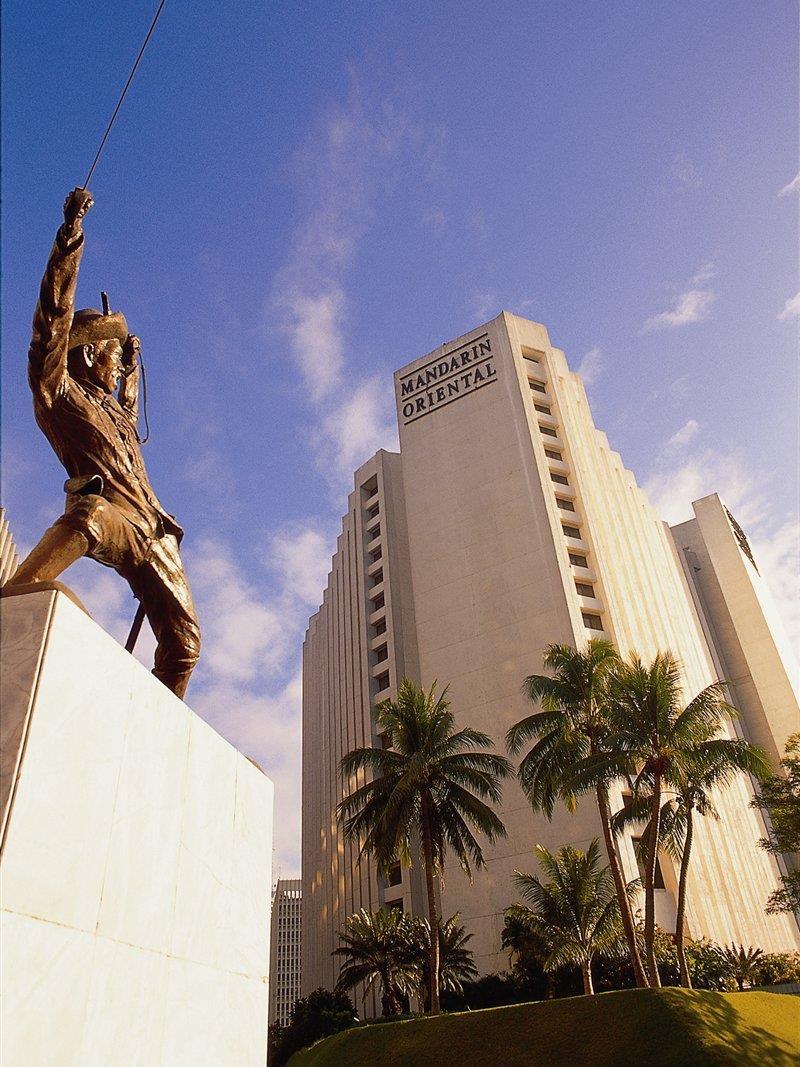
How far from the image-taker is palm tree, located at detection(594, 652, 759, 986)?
22094 mm

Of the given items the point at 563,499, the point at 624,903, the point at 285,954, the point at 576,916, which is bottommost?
the point at 624,903

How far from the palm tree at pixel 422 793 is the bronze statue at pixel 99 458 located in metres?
19.9

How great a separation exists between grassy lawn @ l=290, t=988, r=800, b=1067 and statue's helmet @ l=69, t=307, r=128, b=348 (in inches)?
626

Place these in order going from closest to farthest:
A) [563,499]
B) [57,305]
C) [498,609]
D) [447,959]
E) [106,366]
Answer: [57,305]
[106,366]
[447,959]
[498,609]
[563,499]

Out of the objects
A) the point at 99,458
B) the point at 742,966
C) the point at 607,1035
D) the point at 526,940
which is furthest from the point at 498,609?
the point at 99,458

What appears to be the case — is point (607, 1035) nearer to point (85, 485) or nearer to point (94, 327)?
point (85, 485)

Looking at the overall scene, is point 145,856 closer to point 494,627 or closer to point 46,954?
point 46,954

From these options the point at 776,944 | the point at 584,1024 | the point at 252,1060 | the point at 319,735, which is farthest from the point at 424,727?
the point at 319,735

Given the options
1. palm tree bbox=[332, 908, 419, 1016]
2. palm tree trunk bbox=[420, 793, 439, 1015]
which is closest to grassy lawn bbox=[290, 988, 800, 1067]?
palm tree trunk bbox=[420, 793, 439, 1015]

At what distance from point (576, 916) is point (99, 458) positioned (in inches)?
1219

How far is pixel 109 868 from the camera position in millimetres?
3980

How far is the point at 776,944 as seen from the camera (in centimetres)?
4712

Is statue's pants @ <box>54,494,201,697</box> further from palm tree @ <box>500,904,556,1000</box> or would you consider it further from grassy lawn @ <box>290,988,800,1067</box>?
palm tree @ <box>500,904,556,1000</box>

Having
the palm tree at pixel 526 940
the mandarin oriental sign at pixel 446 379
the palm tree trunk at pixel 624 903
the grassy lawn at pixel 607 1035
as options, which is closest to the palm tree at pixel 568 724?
the palm tree trunk at pixel 624 903
